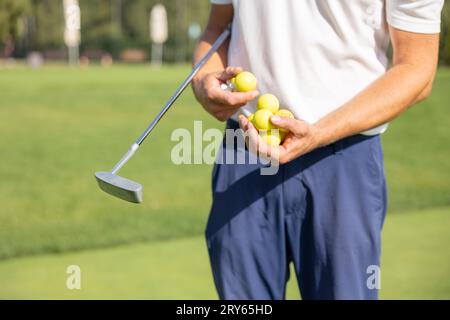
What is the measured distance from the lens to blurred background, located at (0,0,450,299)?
4109 millimetres

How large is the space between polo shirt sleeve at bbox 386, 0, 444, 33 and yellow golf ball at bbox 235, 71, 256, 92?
0.35m

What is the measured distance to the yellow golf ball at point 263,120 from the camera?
5.39 ft

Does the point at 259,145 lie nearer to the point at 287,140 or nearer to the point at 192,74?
the point at 287,140

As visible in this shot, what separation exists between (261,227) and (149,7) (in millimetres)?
50922

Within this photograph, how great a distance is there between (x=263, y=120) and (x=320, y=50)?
25 cm

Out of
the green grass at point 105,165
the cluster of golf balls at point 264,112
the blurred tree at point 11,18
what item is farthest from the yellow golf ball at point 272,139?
the blurred tree at point 11,18

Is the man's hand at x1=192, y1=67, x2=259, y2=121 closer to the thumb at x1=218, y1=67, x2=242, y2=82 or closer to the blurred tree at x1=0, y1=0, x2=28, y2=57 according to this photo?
the thumb at x1=218, y1=67, x2=242, y2=82

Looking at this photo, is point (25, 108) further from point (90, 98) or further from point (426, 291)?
point (426, 291)

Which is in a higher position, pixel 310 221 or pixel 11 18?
pixel 11 18

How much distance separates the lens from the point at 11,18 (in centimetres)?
4366

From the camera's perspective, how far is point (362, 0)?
1.71 metres

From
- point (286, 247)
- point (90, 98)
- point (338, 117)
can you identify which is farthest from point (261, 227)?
point (90, 98)

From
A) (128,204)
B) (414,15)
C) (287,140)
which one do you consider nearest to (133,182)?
(287,140)

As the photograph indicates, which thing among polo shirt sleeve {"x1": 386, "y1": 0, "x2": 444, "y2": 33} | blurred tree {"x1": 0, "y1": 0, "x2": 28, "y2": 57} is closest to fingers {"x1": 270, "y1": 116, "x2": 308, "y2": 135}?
polo shirt sleeve {"x1": 386, "y1": 0, "x2": 444, "y2": 33}
